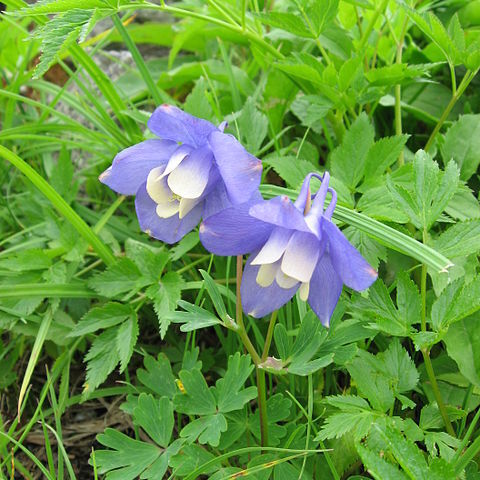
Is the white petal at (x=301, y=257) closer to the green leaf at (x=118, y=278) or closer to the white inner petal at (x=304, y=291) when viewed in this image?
the white inner petal at (x=304, y=291)

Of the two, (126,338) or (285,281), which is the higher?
(285,281)

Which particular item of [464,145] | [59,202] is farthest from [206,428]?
[464,145]

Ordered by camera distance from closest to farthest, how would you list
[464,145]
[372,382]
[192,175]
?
[192,175], [372,382], [464,145]

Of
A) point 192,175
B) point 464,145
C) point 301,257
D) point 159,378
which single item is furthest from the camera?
point 464,145

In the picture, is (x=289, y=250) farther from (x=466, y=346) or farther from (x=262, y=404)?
(x=466, y=346)

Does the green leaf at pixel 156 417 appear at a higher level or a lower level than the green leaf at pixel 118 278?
lower

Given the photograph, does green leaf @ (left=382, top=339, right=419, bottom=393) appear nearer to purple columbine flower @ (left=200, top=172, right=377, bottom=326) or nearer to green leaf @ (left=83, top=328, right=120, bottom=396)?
purple columbine flower @ (left=200, top=172, right=377, bottom=326)

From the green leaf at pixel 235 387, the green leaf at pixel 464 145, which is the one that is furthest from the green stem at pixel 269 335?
the green leaf at pixel 464 145
